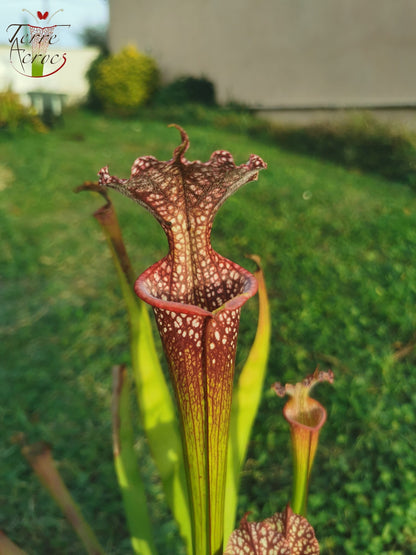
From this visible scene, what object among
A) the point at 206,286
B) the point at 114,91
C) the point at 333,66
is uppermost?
the point at 206,286

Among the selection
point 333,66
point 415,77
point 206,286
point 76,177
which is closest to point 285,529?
point 206,286

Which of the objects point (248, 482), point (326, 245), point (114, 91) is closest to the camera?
point (248, 482)

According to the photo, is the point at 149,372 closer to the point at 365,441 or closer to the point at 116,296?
the point at 365,441

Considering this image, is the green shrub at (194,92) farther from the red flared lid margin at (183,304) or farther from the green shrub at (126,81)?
the red flared lid margin at (183,304)

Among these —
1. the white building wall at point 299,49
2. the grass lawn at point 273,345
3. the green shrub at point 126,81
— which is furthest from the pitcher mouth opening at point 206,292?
the green shrub at point 126,81

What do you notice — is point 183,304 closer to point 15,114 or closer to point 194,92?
point 15,114

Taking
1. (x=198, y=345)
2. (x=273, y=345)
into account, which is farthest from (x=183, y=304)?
(x=273, y=345)
